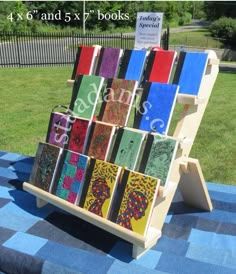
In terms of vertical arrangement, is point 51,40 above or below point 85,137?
below

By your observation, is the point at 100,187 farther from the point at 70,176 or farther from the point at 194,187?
the point at 194,187

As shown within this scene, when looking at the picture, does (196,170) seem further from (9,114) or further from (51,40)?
(51,40)

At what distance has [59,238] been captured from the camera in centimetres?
259

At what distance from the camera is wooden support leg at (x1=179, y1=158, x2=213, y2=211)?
2697 millimetres

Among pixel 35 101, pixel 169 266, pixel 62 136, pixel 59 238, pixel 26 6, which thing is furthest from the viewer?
pixel 26 6

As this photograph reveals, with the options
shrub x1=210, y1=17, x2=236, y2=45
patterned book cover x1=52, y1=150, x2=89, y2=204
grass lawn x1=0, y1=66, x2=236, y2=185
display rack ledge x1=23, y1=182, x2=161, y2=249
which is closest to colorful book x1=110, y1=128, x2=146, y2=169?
patterned book cover x1=52, y1=150, x2=89, y2=204

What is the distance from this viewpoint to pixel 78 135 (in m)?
2.79

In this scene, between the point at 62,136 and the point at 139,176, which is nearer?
the point at 139,176

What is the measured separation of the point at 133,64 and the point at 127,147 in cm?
66

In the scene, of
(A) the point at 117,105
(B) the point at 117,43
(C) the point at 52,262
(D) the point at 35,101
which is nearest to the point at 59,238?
(C) the point at 52,262

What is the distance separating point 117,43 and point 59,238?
15.2 meters

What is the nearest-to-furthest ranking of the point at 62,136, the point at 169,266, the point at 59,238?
1. the point at 169,266
2. the point at 59,238
3. the point at 62,136

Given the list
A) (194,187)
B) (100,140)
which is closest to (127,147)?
(100,140)

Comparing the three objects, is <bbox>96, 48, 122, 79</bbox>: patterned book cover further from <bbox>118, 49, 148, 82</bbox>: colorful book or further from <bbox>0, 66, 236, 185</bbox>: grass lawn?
<bbox>0, 66, 236, 185</bbox>: grass lawn
